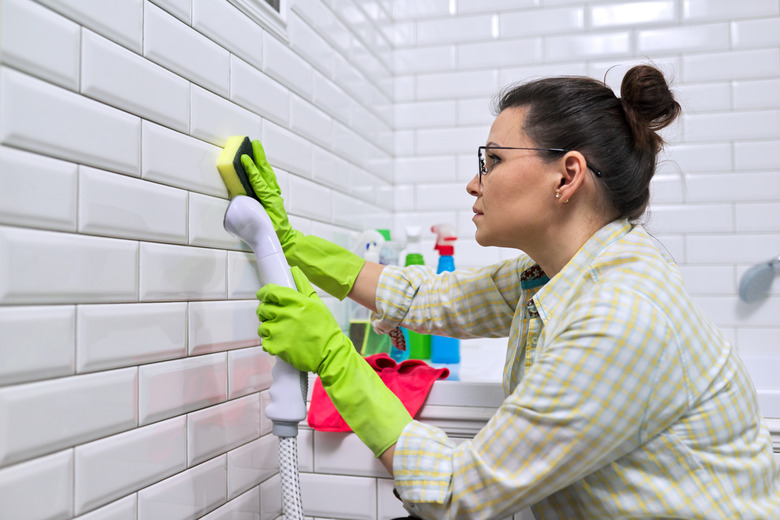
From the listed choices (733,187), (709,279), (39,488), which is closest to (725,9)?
(733,187)

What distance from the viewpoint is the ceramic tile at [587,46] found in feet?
6.25

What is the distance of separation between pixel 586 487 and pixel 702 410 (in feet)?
0.63

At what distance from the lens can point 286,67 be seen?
1.27 m

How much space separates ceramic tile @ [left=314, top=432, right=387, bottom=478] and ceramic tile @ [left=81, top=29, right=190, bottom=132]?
24.9 inches

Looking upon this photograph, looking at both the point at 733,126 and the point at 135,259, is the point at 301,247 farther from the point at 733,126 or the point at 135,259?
the point at 733,126

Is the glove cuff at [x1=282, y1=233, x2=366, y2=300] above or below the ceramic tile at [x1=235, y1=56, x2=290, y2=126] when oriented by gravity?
below

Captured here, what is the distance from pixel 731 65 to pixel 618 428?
1466mm

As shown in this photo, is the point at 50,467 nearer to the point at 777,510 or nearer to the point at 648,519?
the point at 648,519

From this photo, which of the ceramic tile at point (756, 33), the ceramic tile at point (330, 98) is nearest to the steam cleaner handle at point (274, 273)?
the ceramic tile at point (330, 98)

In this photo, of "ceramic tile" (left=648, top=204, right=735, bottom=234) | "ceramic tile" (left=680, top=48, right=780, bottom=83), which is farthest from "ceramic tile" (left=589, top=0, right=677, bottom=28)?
"ceramic tile" (left=648, top=204, right=735, bottom=234)

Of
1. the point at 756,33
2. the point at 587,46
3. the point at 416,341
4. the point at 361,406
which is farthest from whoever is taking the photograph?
the point at 587,46

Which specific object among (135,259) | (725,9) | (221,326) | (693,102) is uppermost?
(725,9)

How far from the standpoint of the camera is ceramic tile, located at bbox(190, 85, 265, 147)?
3.19ft

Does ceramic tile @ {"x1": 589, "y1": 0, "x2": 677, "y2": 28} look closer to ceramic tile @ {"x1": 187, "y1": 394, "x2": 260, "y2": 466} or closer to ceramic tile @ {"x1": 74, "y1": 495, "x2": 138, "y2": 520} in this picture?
ceramic tile @ {"x1": 187, "y1": 394, "x2": 260, "y2": 466}
